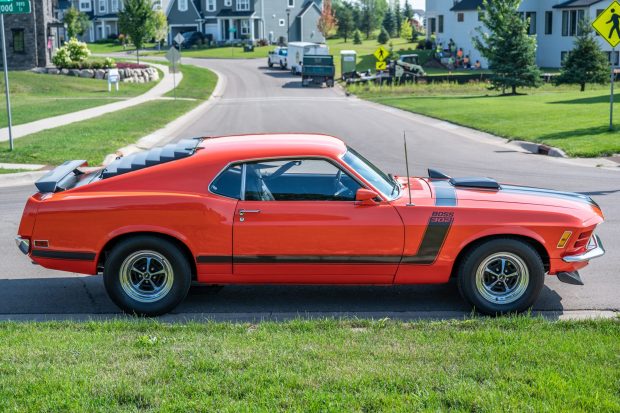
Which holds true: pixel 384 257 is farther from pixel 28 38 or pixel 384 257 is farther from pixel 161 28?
pixel 161 28

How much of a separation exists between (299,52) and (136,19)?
13790 millimetres

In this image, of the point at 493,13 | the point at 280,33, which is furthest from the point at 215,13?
the point at 493,13

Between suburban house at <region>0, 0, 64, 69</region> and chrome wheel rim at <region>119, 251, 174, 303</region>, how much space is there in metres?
53.8

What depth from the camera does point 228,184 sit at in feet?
23.8

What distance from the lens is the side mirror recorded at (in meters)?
7.02

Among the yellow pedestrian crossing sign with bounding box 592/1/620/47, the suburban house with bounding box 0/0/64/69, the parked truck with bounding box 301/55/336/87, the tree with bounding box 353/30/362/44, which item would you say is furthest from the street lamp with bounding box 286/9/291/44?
the yellow pedestrian crossing sign with bounding box 592/1/620/47

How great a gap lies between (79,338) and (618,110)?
26.7m

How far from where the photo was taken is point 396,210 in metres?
7.06

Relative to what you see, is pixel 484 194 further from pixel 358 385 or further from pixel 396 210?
pixel 358 385

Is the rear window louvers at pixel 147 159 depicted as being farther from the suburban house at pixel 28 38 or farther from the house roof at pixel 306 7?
the house roof at pixel 306 7

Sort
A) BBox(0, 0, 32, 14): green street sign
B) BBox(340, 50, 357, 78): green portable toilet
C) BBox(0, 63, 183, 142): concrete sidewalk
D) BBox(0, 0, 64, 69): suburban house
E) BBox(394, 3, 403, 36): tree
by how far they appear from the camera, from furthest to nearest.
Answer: BBox(394, 3, 403, 36): tree, BBox(340, 50, 357, 78): green portable toilet, BBox(0, 0, 64, 69): suburban house, BBox(0, 63, 183, 142): concrete sidewalk, BBox(0, 0, 32, 14): green street sign

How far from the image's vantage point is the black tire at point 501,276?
7.02 meters

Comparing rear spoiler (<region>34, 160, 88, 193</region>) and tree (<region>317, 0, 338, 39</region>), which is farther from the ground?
tree (<region>317, 0, 338, 39</region>)

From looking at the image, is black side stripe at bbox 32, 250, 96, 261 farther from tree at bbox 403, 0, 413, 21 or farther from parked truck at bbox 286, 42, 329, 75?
tree at bbox 403, 0, 413, 21
